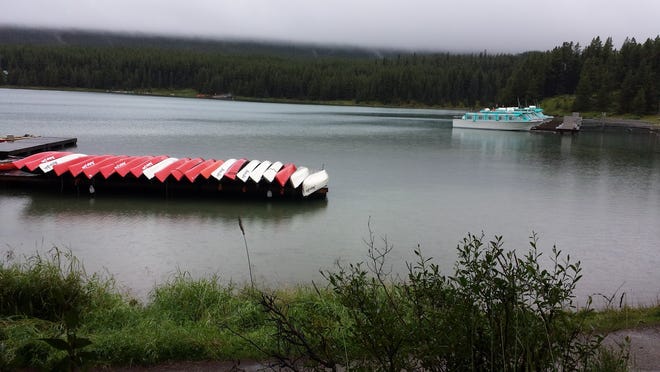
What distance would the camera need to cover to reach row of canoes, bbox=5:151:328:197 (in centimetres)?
2162

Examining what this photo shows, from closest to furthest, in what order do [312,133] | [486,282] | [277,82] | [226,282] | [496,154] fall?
[486,282] → [226,282] → [496,154] → [312,133] → [277,82]

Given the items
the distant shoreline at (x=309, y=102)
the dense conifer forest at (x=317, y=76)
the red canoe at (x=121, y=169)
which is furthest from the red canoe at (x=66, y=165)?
the dense conifer forest at (x=317, y=76)

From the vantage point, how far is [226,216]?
18.8 metres

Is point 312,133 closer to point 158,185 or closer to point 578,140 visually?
point 578,140

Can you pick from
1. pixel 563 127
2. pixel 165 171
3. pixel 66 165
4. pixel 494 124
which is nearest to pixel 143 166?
pixel 165 171

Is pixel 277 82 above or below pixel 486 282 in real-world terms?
above

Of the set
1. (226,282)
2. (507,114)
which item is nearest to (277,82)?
(507,114)

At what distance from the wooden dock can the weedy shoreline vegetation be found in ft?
65.5

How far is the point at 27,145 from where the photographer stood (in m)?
31.3

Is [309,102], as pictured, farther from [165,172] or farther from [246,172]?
[165,172]

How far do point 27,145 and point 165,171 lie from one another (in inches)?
534

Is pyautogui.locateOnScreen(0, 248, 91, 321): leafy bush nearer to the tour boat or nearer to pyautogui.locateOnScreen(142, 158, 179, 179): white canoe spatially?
pyautogui.locateOnScreen(142, 158, 179, 179): white canoe

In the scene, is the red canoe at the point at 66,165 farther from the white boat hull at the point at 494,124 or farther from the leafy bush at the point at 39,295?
the white boat hull at the point at 494,124

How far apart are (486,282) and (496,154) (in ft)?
135
